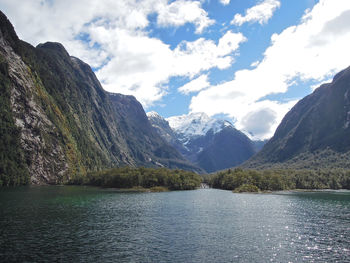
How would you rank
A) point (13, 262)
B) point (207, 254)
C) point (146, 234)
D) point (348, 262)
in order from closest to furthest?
point (13, 262) → point (348, 262) → point (207, 254) → point (146, 234)

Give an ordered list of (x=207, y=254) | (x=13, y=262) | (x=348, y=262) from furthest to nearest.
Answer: (x=207, y=254), (x=348, y=262), (x=13, y=262)

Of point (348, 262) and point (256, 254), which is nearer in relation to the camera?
point (348, 262)

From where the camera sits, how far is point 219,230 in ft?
228

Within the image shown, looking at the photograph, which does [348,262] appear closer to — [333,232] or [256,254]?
[256,254]

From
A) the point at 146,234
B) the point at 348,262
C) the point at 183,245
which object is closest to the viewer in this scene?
the point at 348,262

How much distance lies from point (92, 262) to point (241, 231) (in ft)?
126

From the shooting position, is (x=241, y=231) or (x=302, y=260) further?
(x=241, y=231)

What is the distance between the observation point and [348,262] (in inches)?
1841

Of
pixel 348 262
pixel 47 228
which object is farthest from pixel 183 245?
pixel 47 228

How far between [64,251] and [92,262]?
7.98 metres

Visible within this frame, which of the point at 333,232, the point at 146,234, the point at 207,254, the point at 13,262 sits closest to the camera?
the point at 13,262

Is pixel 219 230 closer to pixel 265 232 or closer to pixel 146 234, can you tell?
pixel 265 232

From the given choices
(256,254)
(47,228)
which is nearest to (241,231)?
(256,254)

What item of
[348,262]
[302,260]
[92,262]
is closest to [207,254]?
[302,260]
